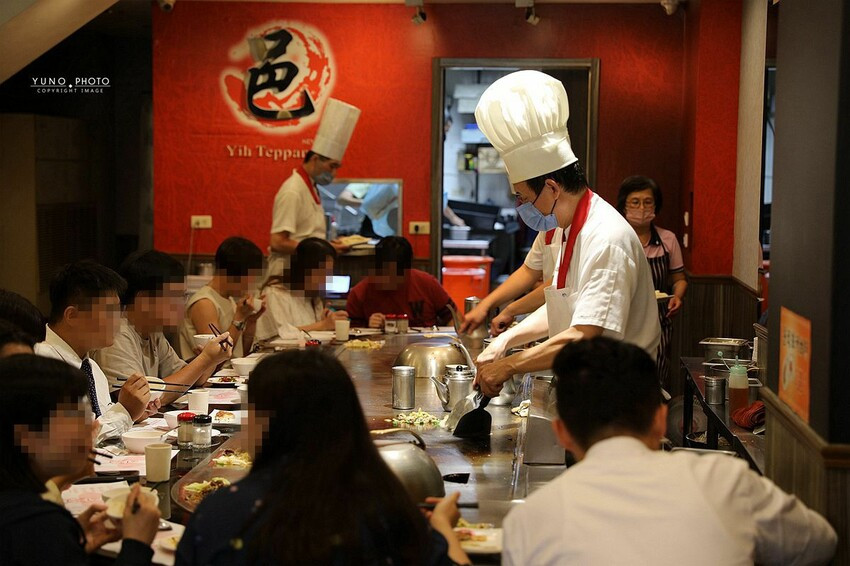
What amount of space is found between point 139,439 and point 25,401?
0.94 metres

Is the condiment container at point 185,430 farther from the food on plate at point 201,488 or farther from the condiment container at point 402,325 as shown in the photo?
the condiment container at point 402,325

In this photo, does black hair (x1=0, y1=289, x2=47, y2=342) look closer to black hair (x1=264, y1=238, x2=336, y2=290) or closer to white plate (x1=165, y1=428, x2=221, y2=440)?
white plate (x1=165, y1=428, x2=221, y2=440)

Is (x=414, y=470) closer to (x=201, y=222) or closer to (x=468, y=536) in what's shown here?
(x=468, y=536)

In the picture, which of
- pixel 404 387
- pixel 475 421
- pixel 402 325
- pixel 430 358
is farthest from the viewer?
pixel 402 325

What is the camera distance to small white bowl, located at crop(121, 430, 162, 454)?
276 cm

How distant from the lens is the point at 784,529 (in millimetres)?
1758

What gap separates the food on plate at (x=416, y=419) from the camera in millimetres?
3068

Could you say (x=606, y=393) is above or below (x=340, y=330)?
above

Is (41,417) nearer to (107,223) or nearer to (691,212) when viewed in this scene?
(691,212)

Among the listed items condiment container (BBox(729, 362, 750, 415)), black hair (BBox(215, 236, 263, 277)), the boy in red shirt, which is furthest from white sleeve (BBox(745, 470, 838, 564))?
the boy in red shirt

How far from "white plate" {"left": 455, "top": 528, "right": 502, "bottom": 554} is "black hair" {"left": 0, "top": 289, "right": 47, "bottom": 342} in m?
1.33

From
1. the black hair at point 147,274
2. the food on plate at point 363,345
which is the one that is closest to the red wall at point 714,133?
the food on plate at point 363,345

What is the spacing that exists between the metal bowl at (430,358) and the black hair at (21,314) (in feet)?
4.58

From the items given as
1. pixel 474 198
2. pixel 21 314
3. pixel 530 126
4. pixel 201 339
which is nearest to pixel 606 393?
pixel 530 126
